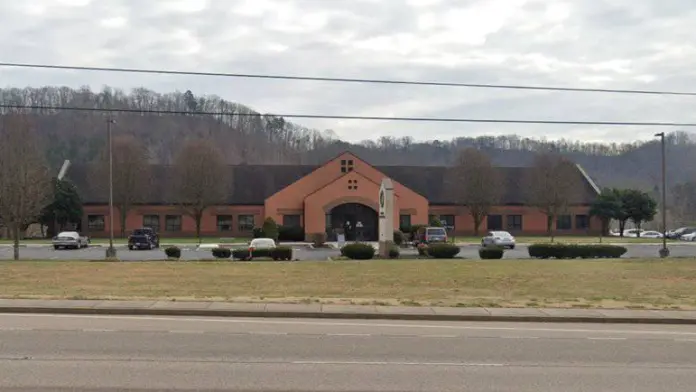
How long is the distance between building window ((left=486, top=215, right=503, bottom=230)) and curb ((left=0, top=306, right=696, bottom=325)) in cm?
→ 6553

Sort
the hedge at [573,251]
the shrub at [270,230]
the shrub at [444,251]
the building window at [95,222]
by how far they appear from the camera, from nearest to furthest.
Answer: the hedge at [573,251], the shrub at [444,251], the shrub at [270,230], the building window at [95,222]

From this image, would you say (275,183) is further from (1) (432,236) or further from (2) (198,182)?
(1) (432,236)

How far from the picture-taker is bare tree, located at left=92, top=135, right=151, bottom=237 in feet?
241

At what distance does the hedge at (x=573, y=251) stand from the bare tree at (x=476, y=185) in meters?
38.7

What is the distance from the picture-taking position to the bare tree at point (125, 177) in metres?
73.4

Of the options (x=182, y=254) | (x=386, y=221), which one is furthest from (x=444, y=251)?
(x=182, y=254)

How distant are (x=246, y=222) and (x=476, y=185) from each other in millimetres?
26733

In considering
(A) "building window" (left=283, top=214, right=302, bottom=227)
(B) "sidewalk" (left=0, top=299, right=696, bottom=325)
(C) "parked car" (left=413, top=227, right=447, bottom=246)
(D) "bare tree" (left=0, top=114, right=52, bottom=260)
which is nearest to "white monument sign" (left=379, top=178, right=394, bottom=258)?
(C) "parked car" (left=413, top=227, right=447, bottom=246)

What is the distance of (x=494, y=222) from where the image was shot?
266 feet

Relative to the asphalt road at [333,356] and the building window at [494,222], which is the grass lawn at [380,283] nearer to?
the asphalt road at [333,356]

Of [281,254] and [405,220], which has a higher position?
[405,220]

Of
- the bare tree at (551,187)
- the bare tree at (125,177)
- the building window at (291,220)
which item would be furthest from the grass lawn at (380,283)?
the bare tree at (125,177)

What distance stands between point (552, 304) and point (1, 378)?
13.8 metres

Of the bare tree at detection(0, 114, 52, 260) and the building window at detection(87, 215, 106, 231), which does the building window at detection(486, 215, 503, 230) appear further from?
the bare tree at detection(0, 114, 52, 260)
